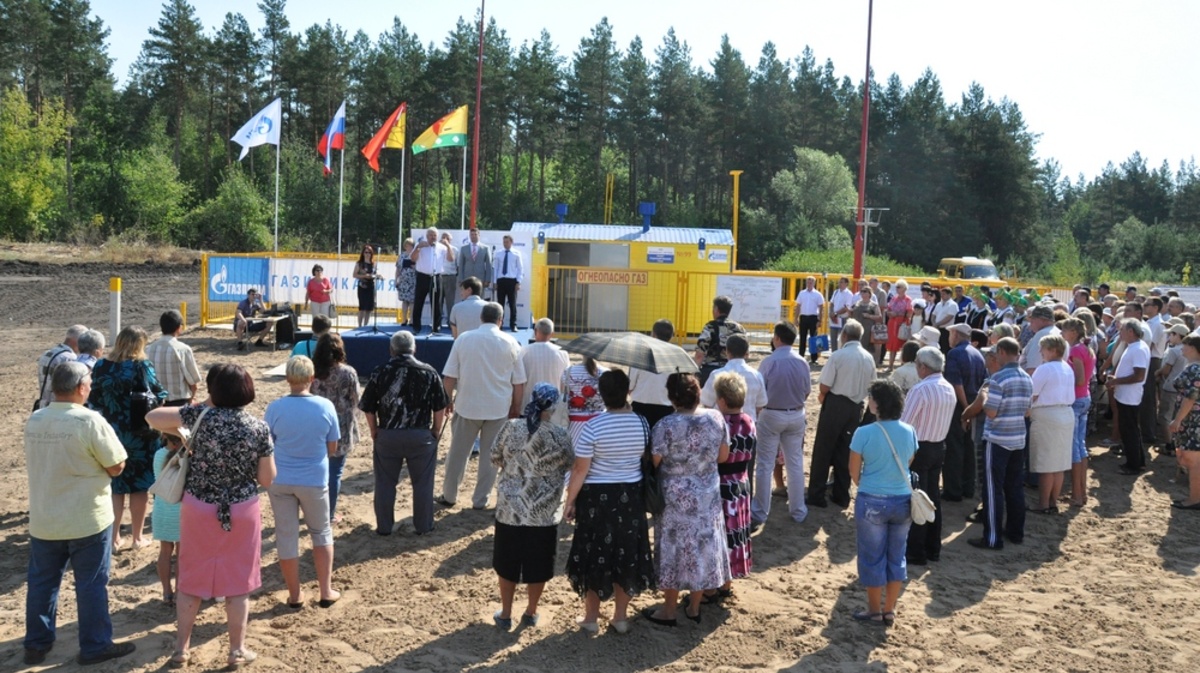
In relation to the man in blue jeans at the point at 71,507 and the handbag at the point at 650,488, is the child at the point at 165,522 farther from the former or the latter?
the handbag at the point at 650,488

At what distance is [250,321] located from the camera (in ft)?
58.5

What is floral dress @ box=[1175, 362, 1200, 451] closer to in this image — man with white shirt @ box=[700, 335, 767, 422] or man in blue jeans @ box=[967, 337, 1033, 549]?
man in blue jeans @ box=[967, 337, 1033, 549]

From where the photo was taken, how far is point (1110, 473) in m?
11.0

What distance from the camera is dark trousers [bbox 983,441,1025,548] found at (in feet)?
26.8

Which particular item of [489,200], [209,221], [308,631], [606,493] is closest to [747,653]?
[606,493]

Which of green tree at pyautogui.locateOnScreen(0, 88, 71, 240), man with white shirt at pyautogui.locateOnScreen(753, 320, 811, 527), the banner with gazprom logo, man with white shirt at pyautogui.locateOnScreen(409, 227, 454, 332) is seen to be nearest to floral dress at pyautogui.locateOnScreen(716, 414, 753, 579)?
man with white shirt at pyautogui.locateOnScreen(753, 320, 811, 527)

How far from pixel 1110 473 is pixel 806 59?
58901 mm

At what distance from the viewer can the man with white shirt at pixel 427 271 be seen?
15711mm

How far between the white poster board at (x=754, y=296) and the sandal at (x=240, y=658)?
14952 millimetres

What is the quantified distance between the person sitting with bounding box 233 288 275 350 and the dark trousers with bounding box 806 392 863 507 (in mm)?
11946

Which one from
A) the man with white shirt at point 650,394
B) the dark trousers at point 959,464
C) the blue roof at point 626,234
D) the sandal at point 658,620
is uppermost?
the blue roof at point 626,234

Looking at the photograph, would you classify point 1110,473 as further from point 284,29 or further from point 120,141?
point 120,141

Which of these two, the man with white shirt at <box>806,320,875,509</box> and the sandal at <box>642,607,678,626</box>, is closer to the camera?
the sandal at <box>642,607,678,626</box>

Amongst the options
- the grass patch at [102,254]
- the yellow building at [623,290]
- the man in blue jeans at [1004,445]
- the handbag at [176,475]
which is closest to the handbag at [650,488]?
the handbag at [176,475]
